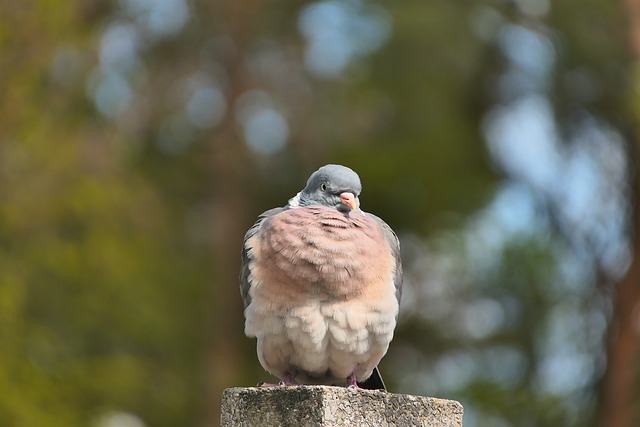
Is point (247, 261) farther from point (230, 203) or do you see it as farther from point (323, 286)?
point (230, 203)

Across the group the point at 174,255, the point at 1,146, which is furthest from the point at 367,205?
the point at 1,146

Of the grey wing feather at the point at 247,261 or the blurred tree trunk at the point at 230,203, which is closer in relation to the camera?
the grey wing feather at the point at 247,261

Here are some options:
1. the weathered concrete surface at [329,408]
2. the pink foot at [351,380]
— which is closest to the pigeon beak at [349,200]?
the pink foot at [351,380]

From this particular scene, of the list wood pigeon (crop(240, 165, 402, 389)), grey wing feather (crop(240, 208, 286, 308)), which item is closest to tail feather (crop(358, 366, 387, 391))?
wood pigeon (crop(240, 165, 402, 389))

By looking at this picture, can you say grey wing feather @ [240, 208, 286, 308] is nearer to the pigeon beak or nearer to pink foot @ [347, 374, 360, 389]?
the pigeon beak

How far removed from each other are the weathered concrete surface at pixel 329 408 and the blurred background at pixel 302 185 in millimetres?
7602

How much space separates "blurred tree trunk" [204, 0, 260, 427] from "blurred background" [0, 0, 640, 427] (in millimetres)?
29

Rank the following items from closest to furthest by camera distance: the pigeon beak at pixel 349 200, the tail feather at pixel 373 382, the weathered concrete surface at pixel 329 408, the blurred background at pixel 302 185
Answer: the weathered concrete surface at pixel 329 408 < the pigeon beak at pixel 349 200 < the tail feather at pixel 373 382 < the blurred background at pixel 302 185

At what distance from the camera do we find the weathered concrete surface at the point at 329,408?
11.4 feet

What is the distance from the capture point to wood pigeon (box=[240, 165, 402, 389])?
393 cm

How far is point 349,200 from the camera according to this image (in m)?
4.07

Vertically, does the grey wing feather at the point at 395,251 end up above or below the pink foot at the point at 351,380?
above

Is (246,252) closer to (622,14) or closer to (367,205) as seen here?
(622,14)

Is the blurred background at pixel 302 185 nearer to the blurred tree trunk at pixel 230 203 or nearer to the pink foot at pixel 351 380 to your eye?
the blurred tree trunk at pixel 230 203
